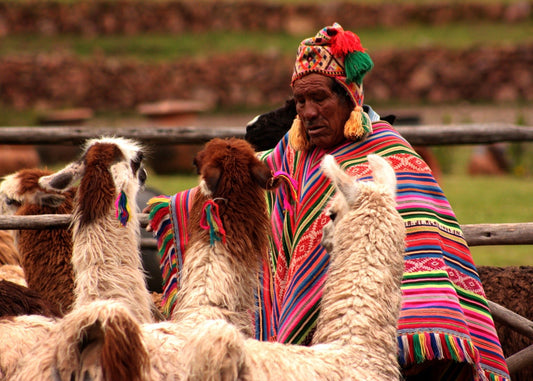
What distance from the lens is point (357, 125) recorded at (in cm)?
331

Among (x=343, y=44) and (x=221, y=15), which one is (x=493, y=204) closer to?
(x=343, y=44)

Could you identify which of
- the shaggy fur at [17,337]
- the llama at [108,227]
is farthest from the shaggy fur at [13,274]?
the shaggy fur at [17,337]

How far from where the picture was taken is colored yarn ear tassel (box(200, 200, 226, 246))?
114 inches

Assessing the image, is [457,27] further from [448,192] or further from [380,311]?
[380,311]

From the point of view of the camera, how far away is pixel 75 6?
25.7 metres

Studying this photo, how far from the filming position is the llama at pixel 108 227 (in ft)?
10.7

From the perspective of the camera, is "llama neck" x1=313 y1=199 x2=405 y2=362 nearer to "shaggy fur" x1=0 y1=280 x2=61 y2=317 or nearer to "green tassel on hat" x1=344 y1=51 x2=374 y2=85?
"green tassel on hat" x1=344 y1=51 x2=374 y2=85

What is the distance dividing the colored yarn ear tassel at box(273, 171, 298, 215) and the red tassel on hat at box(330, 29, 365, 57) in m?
0.59

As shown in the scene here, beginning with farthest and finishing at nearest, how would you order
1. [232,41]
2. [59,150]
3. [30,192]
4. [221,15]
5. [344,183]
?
[221,15] < [232,41] < [59,150] < [30,192] < [344,183]

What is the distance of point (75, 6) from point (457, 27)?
43.5ft

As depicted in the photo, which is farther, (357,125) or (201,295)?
(357,125)

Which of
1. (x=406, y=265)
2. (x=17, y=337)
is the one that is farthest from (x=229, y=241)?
(x=17, y=337)

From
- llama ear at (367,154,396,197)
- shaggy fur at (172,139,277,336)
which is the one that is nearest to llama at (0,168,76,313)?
shaggy fur at (172,139,277,336)

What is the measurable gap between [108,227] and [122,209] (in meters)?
0.11
